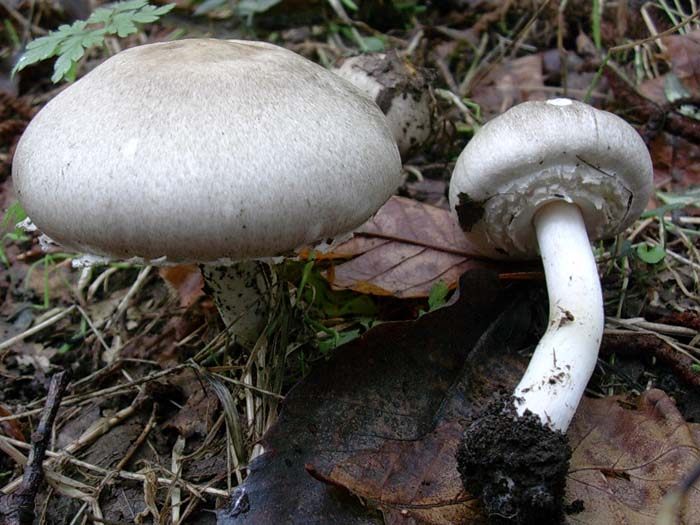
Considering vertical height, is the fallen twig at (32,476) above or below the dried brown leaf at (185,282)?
above

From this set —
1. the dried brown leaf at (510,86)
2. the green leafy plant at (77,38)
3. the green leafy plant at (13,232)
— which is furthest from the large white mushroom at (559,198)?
the dried brown leaf at (510,86)

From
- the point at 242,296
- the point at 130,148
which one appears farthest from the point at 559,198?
the point at 130,148

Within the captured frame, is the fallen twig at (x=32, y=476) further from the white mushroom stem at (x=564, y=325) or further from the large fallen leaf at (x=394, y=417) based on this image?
the white mushroom stem at (x=564, y=325)

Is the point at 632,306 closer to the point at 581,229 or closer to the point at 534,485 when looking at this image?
the point at 581,229

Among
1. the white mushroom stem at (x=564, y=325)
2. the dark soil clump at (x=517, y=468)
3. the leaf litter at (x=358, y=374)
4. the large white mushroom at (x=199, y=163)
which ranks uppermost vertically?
the large white mushroom at (x=199, y=163)

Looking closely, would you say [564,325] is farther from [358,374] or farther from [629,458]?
[358,374]
